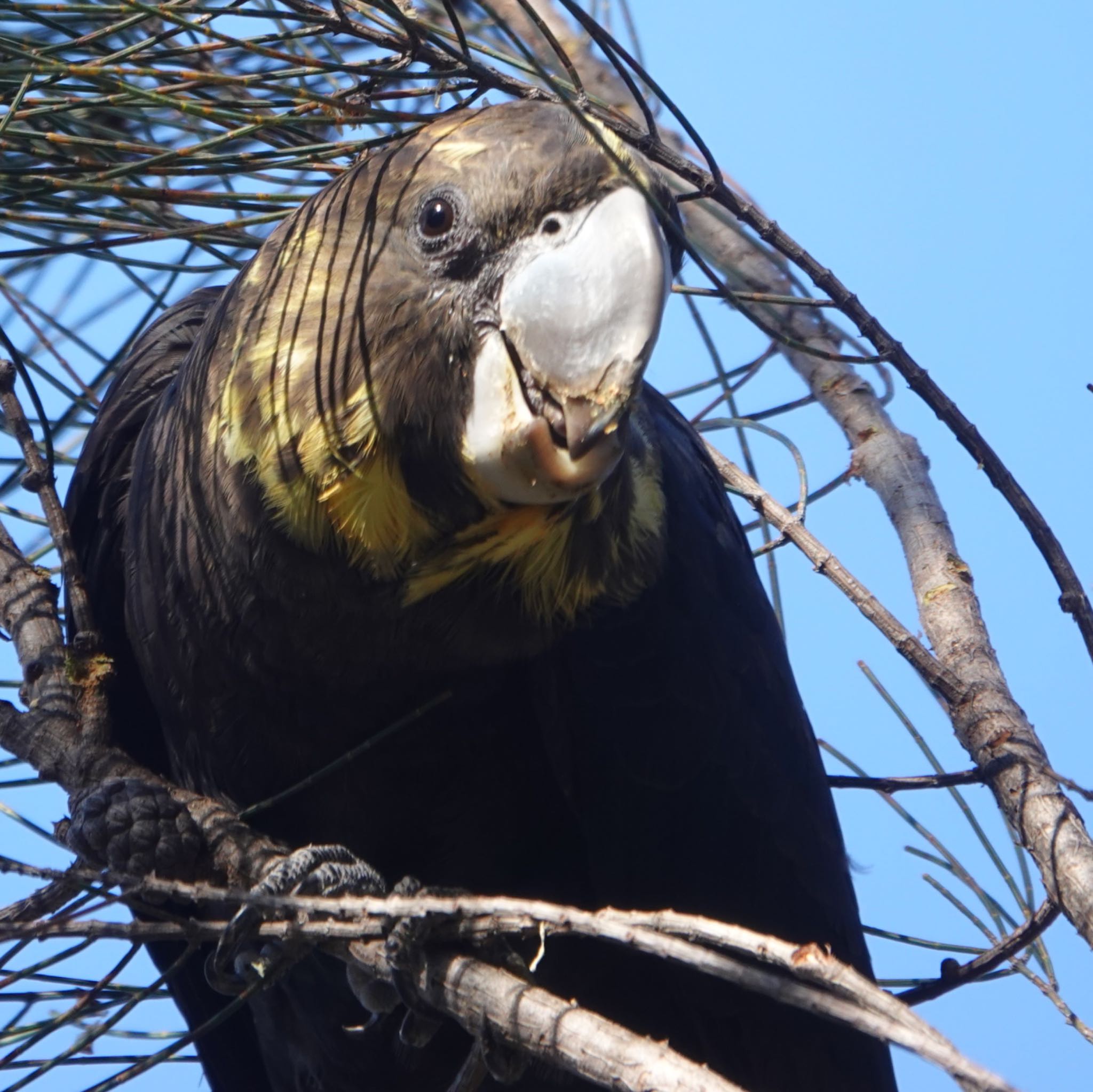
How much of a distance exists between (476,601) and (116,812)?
58cm

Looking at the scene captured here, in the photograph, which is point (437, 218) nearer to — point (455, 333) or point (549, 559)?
point (455, 333)

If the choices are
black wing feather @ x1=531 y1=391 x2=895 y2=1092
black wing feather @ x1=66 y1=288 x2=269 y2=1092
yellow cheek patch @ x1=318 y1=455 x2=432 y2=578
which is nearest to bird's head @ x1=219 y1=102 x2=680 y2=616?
yellow cheek patch @ x1=318 y1=455 x2=432 y2=578

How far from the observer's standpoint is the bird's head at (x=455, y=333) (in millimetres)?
1645

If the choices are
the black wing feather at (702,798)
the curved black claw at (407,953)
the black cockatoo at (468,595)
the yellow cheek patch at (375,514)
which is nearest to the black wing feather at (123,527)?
the black cockatoo at (468,595)

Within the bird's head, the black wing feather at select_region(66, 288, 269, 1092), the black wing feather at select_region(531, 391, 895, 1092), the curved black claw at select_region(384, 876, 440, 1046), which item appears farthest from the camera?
the black wing feather at select_region(66, 288, 269, 1092)

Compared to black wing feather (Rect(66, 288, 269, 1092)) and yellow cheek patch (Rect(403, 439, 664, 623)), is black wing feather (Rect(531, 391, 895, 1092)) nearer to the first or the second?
yellow cheek patch (Rect(403, 439, 664, 623))

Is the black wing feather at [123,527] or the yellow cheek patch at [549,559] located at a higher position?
the black wing feather at [123,527]

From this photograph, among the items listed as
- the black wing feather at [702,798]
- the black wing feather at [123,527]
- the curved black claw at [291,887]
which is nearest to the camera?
the curved black claw at [291,887]

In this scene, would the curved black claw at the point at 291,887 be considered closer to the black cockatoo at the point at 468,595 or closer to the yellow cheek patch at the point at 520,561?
the black cockatoo at the point at 468,595

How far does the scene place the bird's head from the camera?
5.40ft

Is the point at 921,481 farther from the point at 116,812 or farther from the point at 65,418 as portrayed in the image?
the point at 65,418

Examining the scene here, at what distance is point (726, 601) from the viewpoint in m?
2.36

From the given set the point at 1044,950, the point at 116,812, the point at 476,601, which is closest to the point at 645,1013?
the point at 1044,950

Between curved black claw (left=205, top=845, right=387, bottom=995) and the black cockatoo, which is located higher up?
the black cockatoo
